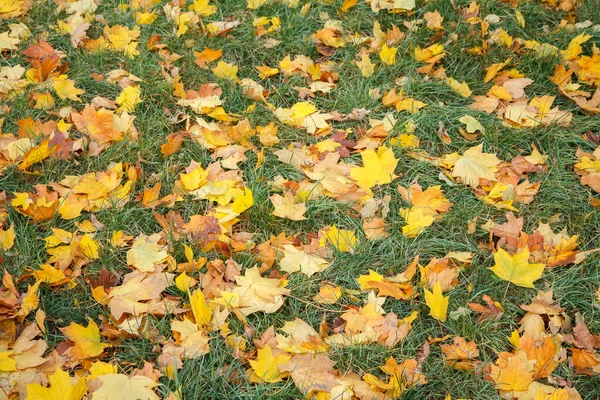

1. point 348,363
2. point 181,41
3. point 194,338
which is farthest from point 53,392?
point 181,41

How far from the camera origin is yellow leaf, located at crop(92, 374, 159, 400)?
1761 mm

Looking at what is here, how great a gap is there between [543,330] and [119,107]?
2.16m

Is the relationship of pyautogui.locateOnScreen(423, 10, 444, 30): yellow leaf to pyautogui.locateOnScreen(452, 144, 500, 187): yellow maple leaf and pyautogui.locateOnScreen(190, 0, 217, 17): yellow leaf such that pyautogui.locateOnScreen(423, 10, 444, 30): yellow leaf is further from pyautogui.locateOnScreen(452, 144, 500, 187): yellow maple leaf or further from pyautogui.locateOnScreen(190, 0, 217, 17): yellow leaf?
pyautogui.locateOnScreen(190, 0, 217, 17): yellow leaf

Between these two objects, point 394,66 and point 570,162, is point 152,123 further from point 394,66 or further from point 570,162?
point 570,162

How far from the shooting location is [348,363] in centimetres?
195

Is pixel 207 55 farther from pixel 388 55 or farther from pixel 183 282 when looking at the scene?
pixel 183 282

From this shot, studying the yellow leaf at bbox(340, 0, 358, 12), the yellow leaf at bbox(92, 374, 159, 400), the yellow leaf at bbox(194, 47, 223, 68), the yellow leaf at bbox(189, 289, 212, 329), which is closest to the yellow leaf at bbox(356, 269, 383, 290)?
the yellow leaf at bbox(189, 289, 212, 329)

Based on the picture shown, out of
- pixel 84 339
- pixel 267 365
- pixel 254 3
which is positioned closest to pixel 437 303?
pixel 267 365

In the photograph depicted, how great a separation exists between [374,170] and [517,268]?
0.75 meters

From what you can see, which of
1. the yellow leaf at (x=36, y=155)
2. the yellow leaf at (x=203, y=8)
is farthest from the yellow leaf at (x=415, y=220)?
the yellow leaf at (x=203, y=8)

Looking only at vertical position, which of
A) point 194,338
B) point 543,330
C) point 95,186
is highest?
point 95,186

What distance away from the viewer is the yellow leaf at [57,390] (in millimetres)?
1721

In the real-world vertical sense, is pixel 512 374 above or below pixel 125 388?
below

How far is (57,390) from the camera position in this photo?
5.68ft
